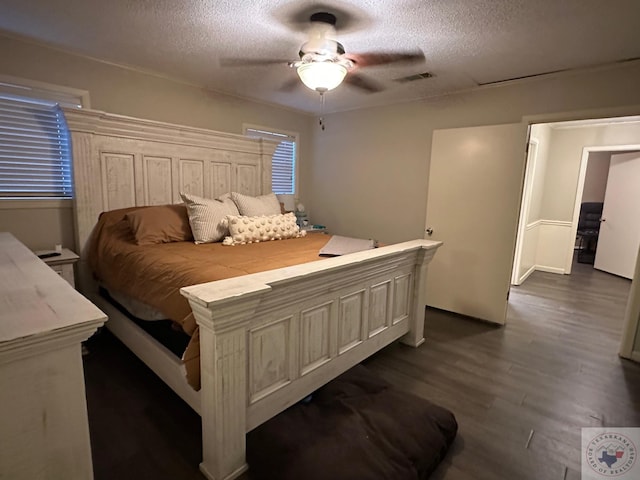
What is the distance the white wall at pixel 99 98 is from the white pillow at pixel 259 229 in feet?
4.40

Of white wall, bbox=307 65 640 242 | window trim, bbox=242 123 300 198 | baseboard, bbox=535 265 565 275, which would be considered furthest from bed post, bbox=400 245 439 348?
baseboard, bbox=535 265 565 275

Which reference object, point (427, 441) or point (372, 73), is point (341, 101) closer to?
point (372, 73)

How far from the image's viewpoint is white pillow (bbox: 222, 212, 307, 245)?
2688mm

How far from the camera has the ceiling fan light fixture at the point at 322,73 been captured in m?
2.02

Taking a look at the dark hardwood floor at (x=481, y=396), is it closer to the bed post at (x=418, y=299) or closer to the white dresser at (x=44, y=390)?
the bed post at (x=418, y=299)

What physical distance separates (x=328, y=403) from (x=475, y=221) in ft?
7.81

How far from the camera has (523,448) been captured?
1.71 m

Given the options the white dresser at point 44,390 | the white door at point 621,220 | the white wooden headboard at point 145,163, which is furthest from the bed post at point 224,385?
the white door at point 621,220

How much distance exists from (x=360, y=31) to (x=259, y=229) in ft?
5.29

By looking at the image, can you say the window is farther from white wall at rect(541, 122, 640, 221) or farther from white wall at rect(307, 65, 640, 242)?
white wall at rect(541, 122, 640, 221)

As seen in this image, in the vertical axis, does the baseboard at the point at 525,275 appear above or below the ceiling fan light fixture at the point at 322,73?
below

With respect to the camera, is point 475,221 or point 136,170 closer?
point 136,170

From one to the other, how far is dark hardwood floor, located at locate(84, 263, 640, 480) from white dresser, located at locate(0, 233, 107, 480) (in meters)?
0.70

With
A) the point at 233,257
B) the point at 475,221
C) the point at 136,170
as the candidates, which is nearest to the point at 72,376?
the point at 233,257
